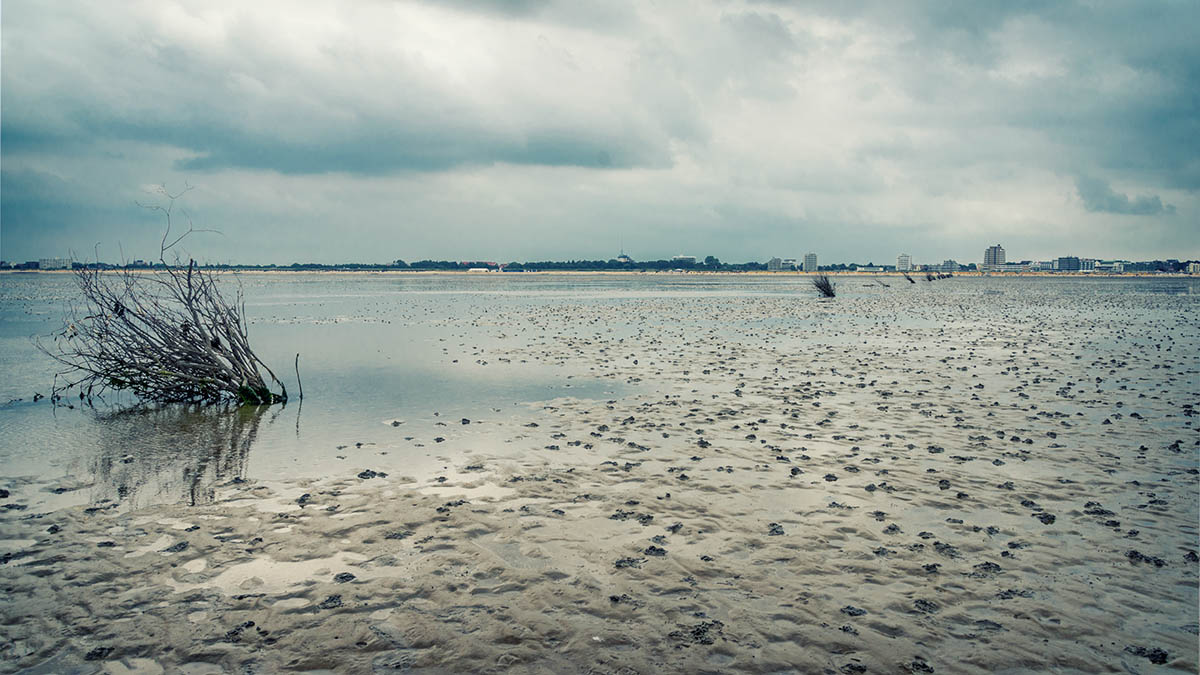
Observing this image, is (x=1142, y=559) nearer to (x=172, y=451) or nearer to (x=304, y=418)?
(x=172, y=451)

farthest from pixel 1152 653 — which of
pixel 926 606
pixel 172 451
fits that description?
pixel 172 451

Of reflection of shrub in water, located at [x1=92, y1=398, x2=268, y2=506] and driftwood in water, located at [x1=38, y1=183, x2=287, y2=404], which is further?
driftwood in water, located at [x1=38, y1=183, x2=287, y2=404]

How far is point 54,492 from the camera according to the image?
9680 millimetres

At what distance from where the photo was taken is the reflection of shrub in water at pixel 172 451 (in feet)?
32.3

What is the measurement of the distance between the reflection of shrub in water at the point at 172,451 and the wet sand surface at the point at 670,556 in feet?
2.21

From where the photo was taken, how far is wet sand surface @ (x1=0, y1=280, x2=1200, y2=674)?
561 centimetres

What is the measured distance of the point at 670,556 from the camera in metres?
7.39

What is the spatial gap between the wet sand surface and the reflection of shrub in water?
673mm

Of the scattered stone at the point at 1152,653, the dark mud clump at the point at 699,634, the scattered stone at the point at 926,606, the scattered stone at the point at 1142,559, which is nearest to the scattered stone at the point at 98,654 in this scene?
the dark mud clump at the point at 699,634

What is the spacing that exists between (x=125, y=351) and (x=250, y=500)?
10.4m

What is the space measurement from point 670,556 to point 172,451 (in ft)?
30.3

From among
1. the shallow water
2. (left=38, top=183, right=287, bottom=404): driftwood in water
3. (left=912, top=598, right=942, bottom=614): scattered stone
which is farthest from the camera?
(left=38, top=183, right=287, bottom=404): driftwood in water

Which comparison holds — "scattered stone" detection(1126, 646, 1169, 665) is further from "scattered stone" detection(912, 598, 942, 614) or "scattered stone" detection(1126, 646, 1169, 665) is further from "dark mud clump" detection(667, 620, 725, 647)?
"dark mud clump" detection(667, 620, 725, 647)

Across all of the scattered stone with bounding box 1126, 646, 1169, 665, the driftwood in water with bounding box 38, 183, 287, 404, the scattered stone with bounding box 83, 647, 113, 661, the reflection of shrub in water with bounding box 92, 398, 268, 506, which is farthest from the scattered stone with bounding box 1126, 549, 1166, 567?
the driftwood in water with bounding box 38, 183, 287, 404
